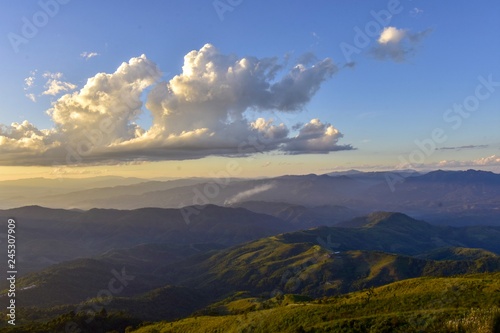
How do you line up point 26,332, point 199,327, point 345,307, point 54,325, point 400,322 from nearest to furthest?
point 400,322 → point 345,307 → point 199,327 → point 26,332 → point 54,325

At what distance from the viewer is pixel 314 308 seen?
67188mm

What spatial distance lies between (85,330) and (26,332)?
75.3 feet

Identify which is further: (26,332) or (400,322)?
(26,332)

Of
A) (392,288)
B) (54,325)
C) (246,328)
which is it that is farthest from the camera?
(54,325)

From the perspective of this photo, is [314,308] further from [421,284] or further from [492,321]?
[492,321]

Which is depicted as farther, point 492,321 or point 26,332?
point 26,332

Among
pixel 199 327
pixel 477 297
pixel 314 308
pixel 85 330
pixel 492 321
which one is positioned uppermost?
pixel 492 321

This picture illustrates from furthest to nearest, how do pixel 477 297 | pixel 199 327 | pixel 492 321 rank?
pixel 199 327 → pixel 477 297 → pixel 492 321

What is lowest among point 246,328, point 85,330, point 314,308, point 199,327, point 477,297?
point 85,330

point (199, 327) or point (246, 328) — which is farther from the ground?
point (246, 328)

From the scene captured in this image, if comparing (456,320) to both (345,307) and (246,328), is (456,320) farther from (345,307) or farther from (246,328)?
(246,328)

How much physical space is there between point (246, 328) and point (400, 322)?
3189 centimetres

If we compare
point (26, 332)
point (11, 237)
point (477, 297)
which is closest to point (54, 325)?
point (26, 332)

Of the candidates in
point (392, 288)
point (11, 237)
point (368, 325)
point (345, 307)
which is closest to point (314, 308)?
point (345, 307)
